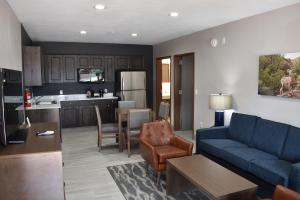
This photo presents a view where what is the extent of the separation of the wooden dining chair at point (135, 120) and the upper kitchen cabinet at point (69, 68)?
3.39 m

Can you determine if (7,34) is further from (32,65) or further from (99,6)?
(32,65)

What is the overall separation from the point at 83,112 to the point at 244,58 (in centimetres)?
472

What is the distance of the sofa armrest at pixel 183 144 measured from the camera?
3.65 m

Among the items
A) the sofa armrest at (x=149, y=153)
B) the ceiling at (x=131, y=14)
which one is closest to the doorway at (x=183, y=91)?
the ceiling at (x=131, y=14)

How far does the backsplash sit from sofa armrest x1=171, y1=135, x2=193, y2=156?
14.4ft

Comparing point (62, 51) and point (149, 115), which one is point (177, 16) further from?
point (62, 51)

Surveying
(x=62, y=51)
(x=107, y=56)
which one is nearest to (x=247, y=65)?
(x=107, y=56)

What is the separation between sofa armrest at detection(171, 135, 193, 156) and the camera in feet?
12.0

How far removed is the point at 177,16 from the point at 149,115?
1.88 m

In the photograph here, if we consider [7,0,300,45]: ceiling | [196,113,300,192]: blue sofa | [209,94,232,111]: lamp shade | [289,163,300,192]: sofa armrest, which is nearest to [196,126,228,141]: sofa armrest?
[196,113,300,192]: blue sofa

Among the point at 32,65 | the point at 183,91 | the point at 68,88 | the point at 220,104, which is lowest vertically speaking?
the point at 220,104

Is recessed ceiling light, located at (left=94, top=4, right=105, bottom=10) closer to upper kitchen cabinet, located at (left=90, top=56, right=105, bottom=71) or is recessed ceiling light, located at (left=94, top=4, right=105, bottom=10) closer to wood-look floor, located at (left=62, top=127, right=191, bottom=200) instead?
wood-look floor, located at (left=62, top=127, right=191, bottom=200)

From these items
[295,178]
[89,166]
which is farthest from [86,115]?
[295,178]

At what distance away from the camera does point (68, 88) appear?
25.0 feet
